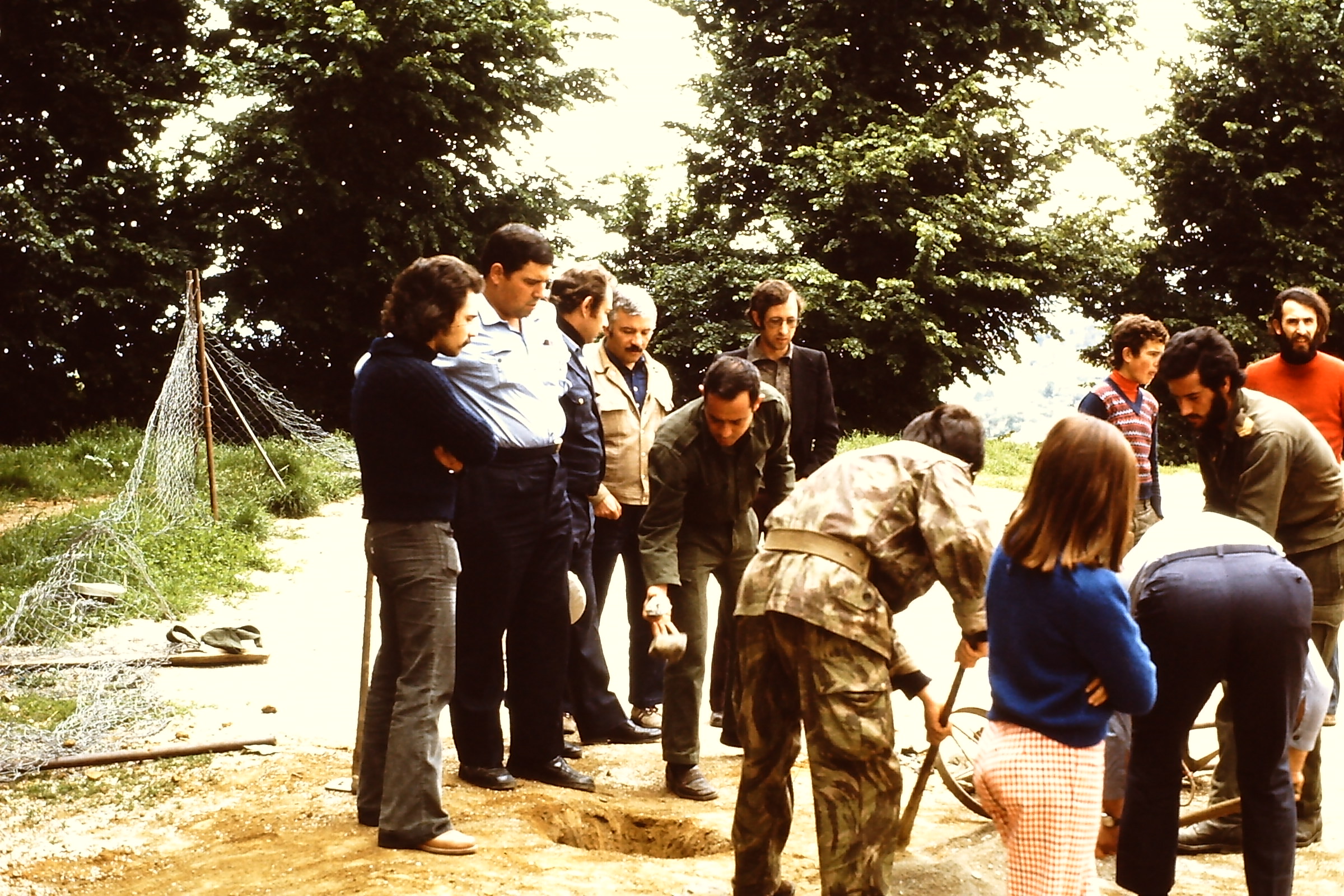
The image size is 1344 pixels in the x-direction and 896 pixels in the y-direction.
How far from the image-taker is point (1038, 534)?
118 inches

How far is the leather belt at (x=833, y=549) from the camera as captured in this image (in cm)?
340

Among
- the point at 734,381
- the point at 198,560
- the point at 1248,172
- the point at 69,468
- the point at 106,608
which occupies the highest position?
the point at 1248,172

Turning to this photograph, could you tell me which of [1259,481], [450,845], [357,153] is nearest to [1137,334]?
[1259,481]

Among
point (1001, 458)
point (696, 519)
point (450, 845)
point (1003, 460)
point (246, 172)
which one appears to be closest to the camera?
point (450, 845)

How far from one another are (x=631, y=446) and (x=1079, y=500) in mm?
3381

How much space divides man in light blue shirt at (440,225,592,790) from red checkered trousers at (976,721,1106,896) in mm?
2270

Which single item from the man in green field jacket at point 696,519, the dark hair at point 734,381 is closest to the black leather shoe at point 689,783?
the man in green field jacket at point 696,519

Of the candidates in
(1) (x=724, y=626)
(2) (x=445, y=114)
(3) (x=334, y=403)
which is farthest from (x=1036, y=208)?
(1) (x=724, y=626)

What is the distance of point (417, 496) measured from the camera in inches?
167

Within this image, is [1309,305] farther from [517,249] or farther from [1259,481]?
[517,249]

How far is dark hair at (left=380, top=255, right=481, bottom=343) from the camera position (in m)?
4.22

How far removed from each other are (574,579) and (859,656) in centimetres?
221

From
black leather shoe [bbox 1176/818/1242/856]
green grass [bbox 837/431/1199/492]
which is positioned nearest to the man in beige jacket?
black leather shoe [bbox 1176/818/1242/856]

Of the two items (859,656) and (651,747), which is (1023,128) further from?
(859,656)
